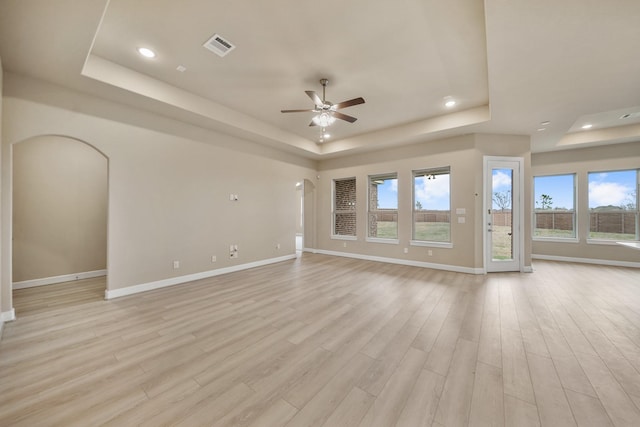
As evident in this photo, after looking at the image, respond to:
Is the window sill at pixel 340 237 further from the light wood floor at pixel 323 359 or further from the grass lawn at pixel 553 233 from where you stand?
the grass lawn at pixel 553 233

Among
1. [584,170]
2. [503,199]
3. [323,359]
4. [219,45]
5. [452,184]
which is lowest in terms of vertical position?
[323,359]

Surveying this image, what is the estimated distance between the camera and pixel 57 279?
435 centimetres

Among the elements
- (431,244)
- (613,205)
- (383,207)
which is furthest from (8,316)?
(613,205)

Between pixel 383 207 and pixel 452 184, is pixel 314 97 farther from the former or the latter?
pixel 383 207

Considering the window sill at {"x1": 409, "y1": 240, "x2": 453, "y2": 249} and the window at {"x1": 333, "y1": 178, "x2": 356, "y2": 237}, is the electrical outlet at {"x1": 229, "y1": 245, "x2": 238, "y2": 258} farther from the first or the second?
the window sill at {"x1": 409, "y1": 240, "x2": 453, "y2": 249}

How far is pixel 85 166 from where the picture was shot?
4699mm

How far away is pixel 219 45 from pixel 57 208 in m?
4.43

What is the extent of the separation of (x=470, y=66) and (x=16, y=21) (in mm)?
4895

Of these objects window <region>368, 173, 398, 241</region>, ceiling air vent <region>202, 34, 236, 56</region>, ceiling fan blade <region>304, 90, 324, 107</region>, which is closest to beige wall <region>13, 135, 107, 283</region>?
ceiling air vent <region>202, 34, 236, 56</region>

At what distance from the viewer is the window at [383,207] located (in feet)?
20.7

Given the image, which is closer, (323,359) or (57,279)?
(323,359)

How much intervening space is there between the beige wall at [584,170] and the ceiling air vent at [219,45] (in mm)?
8067

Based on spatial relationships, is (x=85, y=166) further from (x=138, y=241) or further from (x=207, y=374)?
(x=207, y=374)

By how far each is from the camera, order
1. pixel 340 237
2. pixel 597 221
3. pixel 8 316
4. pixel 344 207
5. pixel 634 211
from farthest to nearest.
Answer: pixel 344 207, pixel 340 237, pixel 597 221, pixel 634 211, pixel 8 316
